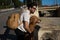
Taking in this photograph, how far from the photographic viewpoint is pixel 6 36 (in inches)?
435

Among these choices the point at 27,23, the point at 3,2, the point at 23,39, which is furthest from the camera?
the point at 3,2

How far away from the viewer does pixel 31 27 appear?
616cm

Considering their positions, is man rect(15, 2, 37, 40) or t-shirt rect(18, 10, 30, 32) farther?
t-shirt rect(18, 10, 30, 32)

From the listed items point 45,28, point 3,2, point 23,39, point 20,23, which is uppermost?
point 45,28

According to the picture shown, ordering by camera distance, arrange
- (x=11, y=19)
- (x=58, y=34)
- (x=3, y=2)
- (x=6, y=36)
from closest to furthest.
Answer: (x=58, y=34) < (x=11, y=19) < (x=6, y=36) < (x=3, y=2)

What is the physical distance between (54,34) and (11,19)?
3560mm

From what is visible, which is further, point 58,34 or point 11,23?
point 11,23

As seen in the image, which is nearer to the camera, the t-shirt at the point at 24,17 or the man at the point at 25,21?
the man at the point at 25,21

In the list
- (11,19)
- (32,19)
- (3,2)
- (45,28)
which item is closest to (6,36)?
(11,19)

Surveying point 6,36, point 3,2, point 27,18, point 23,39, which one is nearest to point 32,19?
point 27,18

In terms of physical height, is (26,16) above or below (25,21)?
above

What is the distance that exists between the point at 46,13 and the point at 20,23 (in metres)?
Answer: 11.8

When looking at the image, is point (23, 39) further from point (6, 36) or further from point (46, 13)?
point (46, 13)

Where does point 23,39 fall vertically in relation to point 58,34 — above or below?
below
